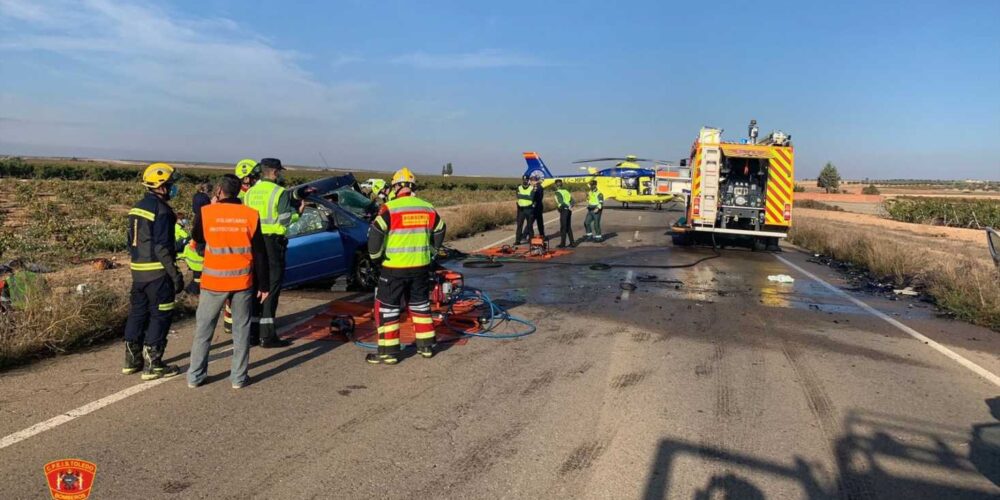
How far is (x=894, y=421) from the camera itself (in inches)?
183

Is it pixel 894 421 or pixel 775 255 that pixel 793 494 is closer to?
pixel 894 421

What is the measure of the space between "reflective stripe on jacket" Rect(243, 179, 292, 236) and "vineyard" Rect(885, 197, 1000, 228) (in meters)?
39.8

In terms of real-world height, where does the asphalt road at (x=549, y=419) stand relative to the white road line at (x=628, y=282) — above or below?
below

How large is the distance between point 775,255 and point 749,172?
7.71ft

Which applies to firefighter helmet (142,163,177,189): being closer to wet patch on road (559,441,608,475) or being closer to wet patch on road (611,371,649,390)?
wet patch on road (559,441,608,475)

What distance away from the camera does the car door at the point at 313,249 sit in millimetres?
8662

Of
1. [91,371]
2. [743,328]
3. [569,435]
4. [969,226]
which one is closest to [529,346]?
[569,435]

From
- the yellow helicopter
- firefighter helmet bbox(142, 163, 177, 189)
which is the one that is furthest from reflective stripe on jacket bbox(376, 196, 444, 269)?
the yellow helicopter

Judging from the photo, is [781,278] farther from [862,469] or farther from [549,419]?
[549,419]

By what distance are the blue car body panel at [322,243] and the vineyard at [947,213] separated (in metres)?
37.7

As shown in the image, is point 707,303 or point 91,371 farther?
point 707,303

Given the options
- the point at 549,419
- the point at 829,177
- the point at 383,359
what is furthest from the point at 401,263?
the point at 829,177

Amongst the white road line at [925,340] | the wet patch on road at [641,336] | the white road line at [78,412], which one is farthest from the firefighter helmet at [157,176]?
the white road line at [925,340]

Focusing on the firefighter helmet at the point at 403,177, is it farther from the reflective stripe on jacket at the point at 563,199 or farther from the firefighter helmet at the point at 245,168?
the reflective stripe on jacket at the point at 563,199
